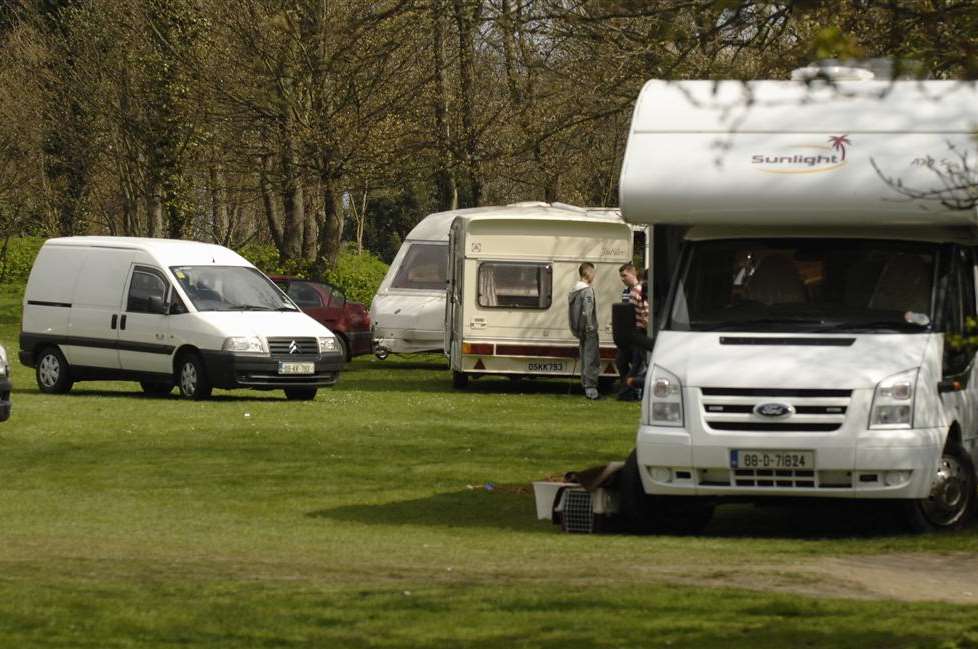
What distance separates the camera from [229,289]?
2666cm

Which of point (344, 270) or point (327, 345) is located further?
point (344, 270)

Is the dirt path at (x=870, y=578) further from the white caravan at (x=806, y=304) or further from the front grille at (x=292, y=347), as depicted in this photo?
the front grille at (x=292, y=347)

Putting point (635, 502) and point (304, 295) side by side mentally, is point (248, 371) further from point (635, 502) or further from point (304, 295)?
point (635, 502)

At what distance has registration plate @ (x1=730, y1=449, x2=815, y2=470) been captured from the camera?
12.1 meters

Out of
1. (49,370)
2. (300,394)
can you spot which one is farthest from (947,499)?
(49,370)

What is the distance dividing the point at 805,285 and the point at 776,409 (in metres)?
1.21

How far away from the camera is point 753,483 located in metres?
12.2

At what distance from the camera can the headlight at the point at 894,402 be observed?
39.8 feet

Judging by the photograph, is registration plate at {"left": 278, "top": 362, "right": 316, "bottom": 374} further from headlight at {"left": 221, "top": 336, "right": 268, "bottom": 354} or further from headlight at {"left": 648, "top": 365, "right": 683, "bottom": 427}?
headlight at {"left": 648, "top": 365, "right": 683, "bottom": 427}

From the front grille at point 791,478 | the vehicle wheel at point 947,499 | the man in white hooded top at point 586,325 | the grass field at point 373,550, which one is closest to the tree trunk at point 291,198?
the man in white hooded top at point 586,325

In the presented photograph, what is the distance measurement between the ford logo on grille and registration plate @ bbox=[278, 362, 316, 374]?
14078 mm

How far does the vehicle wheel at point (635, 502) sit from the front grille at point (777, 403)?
0.81 m

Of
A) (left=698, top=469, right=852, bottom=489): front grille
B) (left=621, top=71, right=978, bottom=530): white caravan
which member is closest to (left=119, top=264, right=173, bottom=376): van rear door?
(left=621, top=71, right=978, bottom=530): white caravan

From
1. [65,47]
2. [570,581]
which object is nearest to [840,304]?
[570,581]
